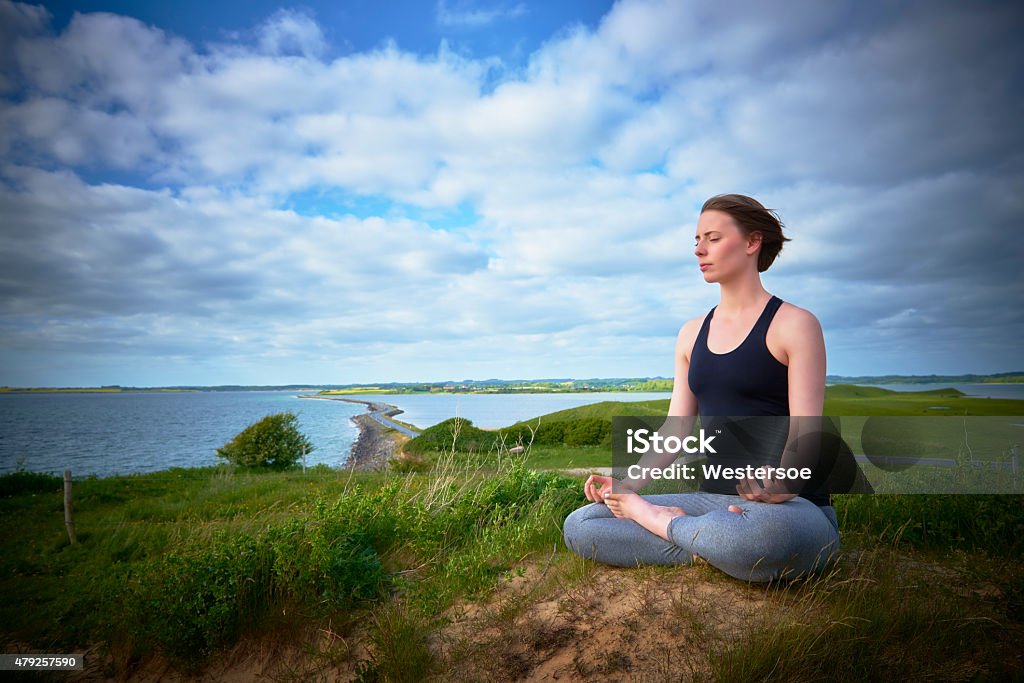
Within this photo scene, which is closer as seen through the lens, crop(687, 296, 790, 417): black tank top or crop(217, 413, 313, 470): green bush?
crop(687, 296, 790, 417): black tank top

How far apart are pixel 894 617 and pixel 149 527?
32.8 feet

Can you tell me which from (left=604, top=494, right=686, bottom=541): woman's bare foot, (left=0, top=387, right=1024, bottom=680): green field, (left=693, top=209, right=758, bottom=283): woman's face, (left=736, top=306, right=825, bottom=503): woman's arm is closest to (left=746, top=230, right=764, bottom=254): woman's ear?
(left=693, top=209, right=758, bottom=283): woman's face

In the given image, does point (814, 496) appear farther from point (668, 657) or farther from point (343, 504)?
point (343, 504)

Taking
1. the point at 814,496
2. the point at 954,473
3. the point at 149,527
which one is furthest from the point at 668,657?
the point at 149,527

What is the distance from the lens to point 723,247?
275 centimetres

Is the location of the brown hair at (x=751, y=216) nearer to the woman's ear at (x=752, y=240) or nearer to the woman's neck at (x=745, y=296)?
the woman's ear at (x=752, y=240)

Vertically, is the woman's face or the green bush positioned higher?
the woman's face

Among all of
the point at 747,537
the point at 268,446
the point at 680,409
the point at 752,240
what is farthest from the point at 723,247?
the point at 268,446

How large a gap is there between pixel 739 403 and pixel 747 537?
2.10 ft

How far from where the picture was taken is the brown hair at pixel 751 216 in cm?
273

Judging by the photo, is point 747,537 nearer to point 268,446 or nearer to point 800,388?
point 800,388

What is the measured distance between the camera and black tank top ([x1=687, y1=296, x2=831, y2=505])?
252 centimetres

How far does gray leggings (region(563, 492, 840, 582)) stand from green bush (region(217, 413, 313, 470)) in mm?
20670

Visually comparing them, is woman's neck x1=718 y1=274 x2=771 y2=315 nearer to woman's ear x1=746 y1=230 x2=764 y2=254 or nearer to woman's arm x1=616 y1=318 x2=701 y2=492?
woman's ear x1=746 y1=230 x2=764 y2=254
